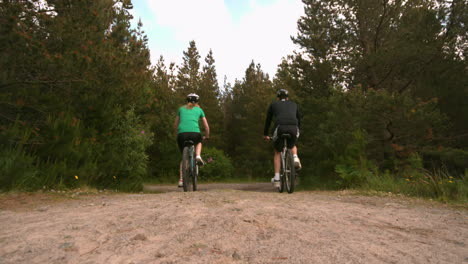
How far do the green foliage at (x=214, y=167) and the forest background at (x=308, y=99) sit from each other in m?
0.43

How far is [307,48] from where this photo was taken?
1759cm

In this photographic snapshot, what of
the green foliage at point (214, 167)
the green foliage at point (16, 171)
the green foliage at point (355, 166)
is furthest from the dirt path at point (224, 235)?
the green foliage at point (214, 167)

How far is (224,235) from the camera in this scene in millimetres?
2668

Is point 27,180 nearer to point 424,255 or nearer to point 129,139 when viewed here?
point 129,139

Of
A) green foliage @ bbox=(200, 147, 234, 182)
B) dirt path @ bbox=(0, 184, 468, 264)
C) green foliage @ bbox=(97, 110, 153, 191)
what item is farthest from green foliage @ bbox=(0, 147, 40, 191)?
green foliage @ bbox=(200, 147, 234, 182)

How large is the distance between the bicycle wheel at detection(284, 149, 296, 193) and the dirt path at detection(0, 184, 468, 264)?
236 centimetres

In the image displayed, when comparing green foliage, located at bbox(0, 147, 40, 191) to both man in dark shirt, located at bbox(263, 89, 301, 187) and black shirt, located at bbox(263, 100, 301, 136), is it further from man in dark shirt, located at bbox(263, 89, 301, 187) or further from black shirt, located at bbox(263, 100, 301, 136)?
black shirt, located at bbox(263, 100, 301, 136)

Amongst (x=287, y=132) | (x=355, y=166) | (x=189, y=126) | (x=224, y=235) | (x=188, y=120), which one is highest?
(x=188, y=120)

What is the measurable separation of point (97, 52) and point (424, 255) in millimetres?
6678

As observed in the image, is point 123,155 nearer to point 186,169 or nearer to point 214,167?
point 186,169

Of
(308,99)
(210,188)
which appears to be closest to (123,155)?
(210,188)

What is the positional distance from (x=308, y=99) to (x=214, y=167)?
1081 centimetres

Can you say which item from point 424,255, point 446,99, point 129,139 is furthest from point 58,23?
point 446,99

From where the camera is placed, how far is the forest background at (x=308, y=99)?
19.7ft
